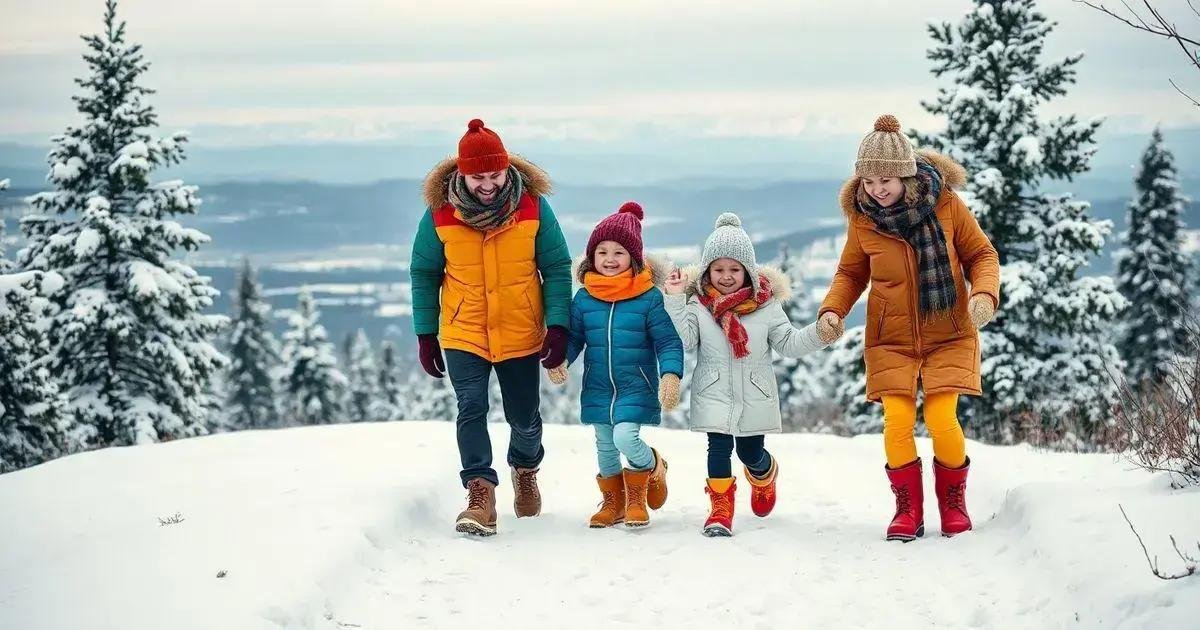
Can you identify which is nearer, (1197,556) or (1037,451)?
(1197,556)

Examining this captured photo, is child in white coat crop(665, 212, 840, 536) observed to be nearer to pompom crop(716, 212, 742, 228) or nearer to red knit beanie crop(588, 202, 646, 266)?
pompom crop(716, 212, 742, 228)

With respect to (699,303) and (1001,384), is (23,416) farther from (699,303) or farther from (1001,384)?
(1001,384)

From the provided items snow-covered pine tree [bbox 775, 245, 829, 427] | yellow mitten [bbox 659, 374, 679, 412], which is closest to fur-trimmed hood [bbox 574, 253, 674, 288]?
yellow mitten [bbox 659, 374, 679, 412]

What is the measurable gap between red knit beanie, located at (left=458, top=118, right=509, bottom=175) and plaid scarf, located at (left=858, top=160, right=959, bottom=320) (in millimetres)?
2521

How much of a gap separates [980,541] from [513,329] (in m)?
3.32

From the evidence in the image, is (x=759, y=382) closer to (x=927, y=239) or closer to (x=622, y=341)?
(x=622, y=341)

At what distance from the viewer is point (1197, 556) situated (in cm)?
477

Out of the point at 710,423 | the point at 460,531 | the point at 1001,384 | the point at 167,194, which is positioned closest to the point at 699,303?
the point at 710,423

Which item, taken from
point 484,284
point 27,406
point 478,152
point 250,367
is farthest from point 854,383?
point 250,367

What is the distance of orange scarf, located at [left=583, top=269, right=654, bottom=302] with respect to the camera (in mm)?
7258

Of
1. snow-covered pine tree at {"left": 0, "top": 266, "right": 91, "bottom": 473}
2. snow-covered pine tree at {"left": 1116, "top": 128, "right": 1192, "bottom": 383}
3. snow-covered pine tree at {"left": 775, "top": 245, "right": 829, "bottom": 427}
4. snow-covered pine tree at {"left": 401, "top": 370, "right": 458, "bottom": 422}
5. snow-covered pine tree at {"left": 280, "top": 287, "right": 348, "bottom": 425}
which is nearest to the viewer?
snow-covered pine tree at {"left": 0, "top": 266, "right": 91, "bottom": 473}

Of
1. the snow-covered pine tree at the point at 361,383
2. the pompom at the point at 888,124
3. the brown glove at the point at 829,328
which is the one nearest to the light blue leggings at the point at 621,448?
the brown glove at the point at 829,328

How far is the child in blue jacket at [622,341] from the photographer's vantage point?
7.25 meters

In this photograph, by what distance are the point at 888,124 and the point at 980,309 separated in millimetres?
1325
